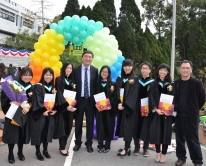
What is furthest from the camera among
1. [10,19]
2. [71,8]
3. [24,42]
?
[10,19]

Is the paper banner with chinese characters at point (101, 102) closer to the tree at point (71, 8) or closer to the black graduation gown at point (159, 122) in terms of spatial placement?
the black graduation gown at point (159, 122)

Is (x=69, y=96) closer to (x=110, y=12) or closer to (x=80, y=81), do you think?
(x=80, y=81)

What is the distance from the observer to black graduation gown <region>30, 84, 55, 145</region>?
4.31m

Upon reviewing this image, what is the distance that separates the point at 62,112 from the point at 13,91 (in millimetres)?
1010

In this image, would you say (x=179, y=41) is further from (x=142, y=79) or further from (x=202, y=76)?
(x=142, y=79)

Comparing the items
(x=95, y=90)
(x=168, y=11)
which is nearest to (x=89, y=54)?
(x=95, y=90)

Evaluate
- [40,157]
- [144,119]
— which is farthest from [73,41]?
[40,157]

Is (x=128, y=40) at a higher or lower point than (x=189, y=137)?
higher

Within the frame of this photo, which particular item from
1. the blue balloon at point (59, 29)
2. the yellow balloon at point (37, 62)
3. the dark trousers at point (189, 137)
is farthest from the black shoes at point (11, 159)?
the blue balloon at point (59, 29)

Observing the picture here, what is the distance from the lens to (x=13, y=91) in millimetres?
4125

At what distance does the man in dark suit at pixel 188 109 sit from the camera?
13.6ft

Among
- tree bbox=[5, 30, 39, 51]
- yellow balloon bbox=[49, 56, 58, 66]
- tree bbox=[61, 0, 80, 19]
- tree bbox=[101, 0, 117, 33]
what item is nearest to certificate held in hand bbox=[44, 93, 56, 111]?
yellow balloon bbox=[49, 56, 58, 66]

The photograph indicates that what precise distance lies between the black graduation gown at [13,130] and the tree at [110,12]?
64.3ft

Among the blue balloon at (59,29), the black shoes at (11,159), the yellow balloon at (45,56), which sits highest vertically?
the blue balloon at (59,29)
